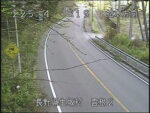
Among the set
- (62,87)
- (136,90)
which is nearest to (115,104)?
(136,90)

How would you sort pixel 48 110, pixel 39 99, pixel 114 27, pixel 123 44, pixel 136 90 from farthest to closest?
pixel 114 27, pixel 123 44, pixel 136 90, pixel 39 99, pixel 48 110

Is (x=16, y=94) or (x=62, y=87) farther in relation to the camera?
(x=62, y=87)

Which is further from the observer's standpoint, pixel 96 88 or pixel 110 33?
pixel 110 33

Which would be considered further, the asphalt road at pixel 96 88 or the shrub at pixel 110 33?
the shrub at pixel 110 33

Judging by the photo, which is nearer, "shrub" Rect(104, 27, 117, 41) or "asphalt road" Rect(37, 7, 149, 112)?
"asphalt road" Rect(37, 7, 149, 112)

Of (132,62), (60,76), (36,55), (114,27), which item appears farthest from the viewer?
(114,27)

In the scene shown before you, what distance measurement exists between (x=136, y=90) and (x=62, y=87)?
361 centimetres

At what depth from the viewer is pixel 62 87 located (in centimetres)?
1648

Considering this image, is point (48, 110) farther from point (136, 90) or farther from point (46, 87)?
point (136, 90)

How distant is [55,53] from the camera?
27391mm

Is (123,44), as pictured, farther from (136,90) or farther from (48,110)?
(48,110)

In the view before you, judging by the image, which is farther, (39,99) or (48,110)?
(39,99)

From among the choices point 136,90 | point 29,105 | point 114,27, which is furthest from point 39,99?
point 114,27

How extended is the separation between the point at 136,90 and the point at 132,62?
6119 mm
